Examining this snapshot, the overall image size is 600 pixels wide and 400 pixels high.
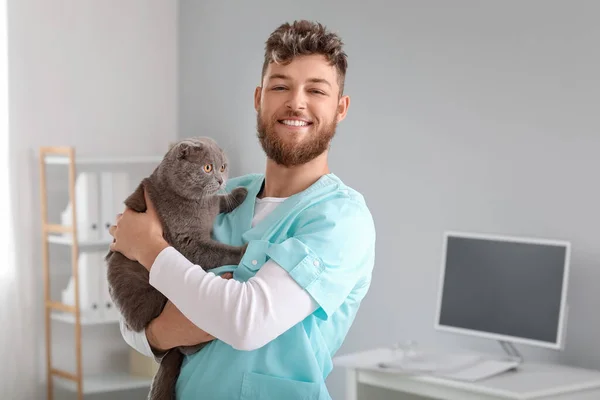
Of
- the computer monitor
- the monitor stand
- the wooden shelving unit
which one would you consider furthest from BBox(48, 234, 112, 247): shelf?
the monitor stand

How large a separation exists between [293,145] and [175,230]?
289mm

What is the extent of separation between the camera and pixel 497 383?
2.58 m

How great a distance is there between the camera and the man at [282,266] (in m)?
1.33

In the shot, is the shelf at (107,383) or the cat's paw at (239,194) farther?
the shelf at (107,383)

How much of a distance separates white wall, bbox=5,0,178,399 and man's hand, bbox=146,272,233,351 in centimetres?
246

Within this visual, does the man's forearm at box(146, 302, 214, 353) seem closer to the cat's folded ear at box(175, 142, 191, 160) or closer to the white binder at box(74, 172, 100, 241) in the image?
the cat's folded ear at box(175, 142, 191, 160)

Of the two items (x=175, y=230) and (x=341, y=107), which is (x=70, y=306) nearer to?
(x=175, y=230)

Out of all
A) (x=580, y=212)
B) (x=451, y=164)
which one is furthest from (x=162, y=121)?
(x=580, y=212)

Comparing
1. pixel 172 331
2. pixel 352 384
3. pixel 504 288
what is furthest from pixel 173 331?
pixel 504 288

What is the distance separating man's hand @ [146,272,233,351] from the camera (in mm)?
1426

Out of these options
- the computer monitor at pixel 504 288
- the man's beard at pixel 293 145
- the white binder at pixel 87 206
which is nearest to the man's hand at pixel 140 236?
the man's beard at pixel 293 145

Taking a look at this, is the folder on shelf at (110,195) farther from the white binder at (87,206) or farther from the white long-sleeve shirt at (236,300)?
the white long-sleeve shirt at (236,300)

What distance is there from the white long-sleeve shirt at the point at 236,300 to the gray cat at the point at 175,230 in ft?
Result: 0.56

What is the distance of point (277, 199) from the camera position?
1596 millimetres
